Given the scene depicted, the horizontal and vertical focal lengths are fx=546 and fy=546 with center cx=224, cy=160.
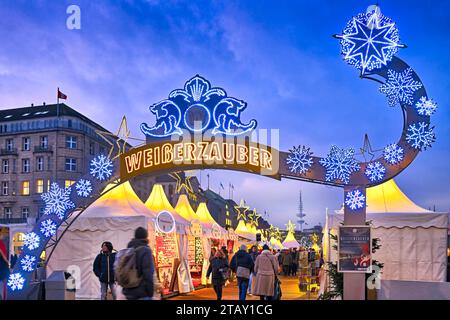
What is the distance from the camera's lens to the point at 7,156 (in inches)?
2547

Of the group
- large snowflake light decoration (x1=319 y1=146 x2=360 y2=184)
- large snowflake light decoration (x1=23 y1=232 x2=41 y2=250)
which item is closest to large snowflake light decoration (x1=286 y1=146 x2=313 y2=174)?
large snowflake light decoration (x1=319 y1=146 x2=360 y2=184)

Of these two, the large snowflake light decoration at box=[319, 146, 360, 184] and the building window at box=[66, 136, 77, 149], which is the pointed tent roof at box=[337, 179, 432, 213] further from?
the building window at box=[66, 136, 77, 149]

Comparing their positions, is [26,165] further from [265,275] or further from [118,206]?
[265,275]

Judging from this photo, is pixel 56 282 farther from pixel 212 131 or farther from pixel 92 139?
pixel 92 139

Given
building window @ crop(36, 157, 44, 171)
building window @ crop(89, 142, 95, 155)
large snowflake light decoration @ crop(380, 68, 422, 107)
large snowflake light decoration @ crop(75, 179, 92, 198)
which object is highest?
building window @ crop(89, 142, 95, 155)

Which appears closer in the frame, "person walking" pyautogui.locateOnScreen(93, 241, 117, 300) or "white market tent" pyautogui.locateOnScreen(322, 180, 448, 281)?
"person walking" pyautogui.locateOnScreen(93, 241, 117, 300)

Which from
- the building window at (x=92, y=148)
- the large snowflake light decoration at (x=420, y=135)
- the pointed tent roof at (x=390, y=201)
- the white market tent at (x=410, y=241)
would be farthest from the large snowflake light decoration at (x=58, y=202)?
the building window at (x=92, y=148)

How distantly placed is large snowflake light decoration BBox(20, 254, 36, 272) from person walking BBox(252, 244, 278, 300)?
5.61 meters

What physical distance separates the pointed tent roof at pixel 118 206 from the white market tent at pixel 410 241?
5.68 meters

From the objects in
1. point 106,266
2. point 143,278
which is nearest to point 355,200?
point 106,266

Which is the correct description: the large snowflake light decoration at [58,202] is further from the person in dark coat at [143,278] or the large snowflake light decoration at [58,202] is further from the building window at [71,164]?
the building window at [71,164]

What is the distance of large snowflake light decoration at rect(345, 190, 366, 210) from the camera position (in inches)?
466

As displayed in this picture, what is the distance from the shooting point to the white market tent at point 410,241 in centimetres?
1548
